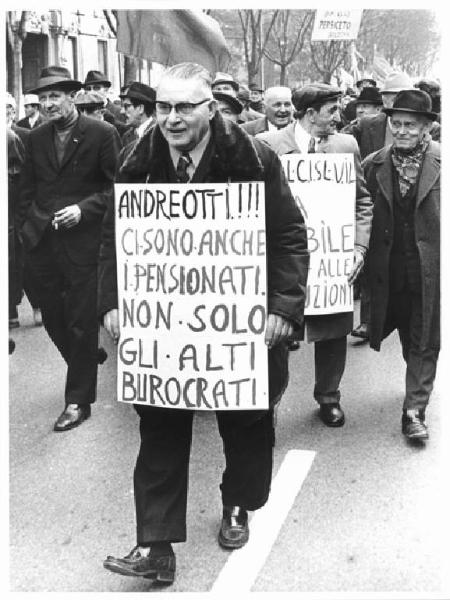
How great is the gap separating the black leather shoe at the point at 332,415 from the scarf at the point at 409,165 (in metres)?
1.27

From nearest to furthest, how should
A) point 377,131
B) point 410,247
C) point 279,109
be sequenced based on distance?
1. point 410,247
2. point 279,109
3. point 377,131

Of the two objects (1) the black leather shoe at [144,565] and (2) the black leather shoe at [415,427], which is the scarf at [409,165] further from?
(1) the black leather shoe at [144,565]

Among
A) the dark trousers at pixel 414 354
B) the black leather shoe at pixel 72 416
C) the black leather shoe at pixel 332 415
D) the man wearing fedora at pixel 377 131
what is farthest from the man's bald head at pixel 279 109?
the black leather shoe at pixel 72 416

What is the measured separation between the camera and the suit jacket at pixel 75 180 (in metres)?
6.01

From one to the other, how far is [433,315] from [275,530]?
1802mm

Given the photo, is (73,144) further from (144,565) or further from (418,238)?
(144,565)

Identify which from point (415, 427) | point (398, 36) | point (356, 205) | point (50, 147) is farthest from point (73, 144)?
point (398, 36)

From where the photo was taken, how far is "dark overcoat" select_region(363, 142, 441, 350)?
18.5 feet

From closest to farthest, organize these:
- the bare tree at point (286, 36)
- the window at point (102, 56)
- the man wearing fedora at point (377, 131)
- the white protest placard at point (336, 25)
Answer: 1. the man wearing fedora at point (377, 131)
2. the white protest placard at point (336, 25)
3. the window at point (102, 56)
4. the bare tree at point (286, 36)

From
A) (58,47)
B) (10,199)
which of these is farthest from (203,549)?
(58,47)

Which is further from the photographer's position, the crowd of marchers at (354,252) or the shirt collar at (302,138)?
the shirt collar at (302,138)

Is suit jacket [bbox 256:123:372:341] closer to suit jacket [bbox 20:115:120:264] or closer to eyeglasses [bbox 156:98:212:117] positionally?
suit jacket [bbox 20:115:120:264]

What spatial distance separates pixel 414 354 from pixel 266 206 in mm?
2131

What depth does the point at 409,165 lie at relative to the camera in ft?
18.6
